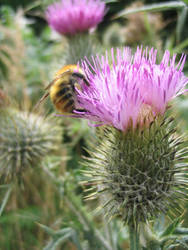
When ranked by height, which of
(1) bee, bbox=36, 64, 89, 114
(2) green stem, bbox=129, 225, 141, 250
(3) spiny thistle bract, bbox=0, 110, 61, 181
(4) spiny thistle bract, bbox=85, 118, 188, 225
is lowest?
(2) green stem, bbox=129, 225, 141, 250

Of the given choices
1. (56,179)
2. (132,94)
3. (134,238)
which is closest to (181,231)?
(134,238)

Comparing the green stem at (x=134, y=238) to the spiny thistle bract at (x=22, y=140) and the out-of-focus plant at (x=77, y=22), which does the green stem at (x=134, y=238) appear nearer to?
the spiny thistle bract at (x=22, y=140)

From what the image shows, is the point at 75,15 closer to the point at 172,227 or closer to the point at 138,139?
the point at 138,139

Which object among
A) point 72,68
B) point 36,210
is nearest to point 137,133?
point 72,68

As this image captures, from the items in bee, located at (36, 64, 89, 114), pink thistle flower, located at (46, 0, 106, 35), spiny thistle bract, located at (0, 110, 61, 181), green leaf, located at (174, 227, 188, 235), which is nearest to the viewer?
green leaf, located at (174, 227, 188, 235)

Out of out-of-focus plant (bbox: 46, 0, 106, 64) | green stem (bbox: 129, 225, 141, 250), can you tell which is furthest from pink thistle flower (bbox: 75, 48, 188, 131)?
out-of-focus plant (bbox: 46, 0, 106, 64)

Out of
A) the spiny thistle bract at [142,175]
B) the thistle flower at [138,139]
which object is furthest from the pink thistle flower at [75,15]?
the spiny thistle bract at [142,175]

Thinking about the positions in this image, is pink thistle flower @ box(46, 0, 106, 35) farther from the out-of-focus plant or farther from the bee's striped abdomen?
the bee's striped abdomen
